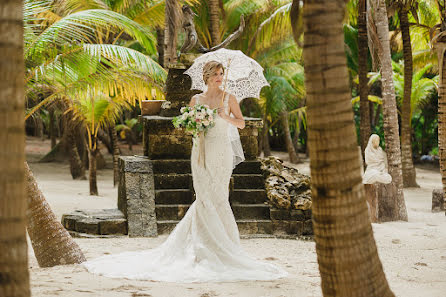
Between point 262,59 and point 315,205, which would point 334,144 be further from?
point 262,59

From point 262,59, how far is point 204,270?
61.9 feet

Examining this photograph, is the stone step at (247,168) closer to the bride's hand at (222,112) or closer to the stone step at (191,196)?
the stone step at (191,196)

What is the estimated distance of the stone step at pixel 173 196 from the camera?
8984mm

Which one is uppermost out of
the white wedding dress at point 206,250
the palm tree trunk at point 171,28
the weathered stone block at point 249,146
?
the palm tree trunk at point 171,28

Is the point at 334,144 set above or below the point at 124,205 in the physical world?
above

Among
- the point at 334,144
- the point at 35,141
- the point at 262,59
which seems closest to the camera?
the point at 334,144

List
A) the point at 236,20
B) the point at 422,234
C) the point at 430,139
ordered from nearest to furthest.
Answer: the point at 422,234, the point at 236,20, the point at 430,139

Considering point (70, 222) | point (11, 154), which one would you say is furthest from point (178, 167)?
point (11, 154)

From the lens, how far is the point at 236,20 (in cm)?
2141

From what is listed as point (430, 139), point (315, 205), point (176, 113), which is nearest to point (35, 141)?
point (430, 139)

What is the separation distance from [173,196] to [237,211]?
3.49 feet

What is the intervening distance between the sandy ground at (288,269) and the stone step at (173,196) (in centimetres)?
88

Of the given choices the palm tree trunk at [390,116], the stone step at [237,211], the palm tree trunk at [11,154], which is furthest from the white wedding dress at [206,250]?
the palm tree trunk at [390,116]

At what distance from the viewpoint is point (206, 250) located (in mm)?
6258
